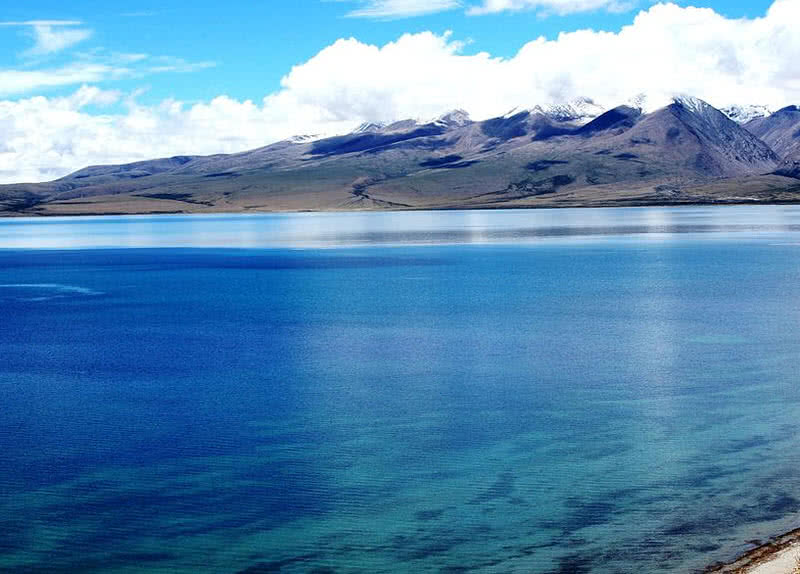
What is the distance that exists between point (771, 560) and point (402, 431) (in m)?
13.0

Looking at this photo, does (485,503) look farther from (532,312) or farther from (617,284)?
(617,284)

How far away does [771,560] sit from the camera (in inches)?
737

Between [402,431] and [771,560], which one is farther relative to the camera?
[402,431]

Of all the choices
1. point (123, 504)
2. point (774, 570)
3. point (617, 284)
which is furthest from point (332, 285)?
point (774, 570)

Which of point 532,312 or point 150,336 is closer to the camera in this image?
point 150,336

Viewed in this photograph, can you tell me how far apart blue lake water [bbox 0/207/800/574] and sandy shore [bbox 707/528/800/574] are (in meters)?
0.58

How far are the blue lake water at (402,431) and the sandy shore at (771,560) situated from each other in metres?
0.58

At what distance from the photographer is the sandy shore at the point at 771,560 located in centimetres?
1809

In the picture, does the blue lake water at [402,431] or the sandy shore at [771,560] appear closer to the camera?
the sandy shore at [771,560]

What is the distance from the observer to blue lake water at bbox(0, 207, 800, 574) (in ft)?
68.7

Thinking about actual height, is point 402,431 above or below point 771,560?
above

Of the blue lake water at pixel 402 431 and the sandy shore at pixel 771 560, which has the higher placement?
the blue lake water at pixel 402 431

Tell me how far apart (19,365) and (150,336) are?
896 centimetres

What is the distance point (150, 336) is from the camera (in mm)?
50031
